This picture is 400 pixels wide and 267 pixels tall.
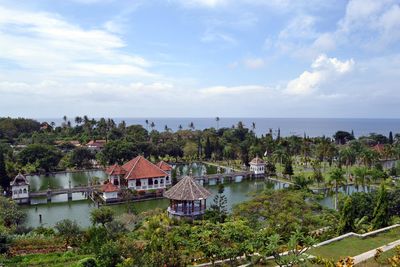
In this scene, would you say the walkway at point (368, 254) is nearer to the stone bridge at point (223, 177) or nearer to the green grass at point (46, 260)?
the green grass at point (46, 260)

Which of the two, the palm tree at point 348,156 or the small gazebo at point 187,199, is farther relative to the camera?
the palm tree at point 348,156

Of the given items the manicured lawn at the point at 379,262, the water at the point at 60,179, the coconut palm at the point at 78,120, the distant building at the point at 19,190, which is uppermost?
the coconut palm at the point at 78,120

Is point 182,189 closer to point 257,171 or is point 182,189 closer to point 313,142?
point 257,171

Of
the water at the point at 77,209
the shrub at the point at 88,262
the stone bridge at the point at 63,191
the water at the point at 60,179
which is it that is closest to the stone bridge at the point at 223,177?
the water at the point at 77,209

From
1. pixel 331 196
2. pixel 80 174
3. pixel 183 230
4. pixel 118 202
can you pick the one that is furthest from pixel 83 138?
pixel 183 230

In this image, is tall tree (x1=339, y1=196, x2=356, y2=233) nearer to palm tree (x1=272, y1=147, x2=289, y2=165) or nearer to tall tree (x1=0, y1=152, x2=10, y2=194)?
tall tree (x1=0, y1=152, x2=10, y2=194)

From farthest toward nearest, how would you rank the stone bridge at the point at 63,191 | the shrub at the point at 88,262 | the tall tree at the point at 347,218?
1. the stone bridge at the point at 63,191
2. the tall tree at the point at 347,218
3. the shrub at the point at 88,262
